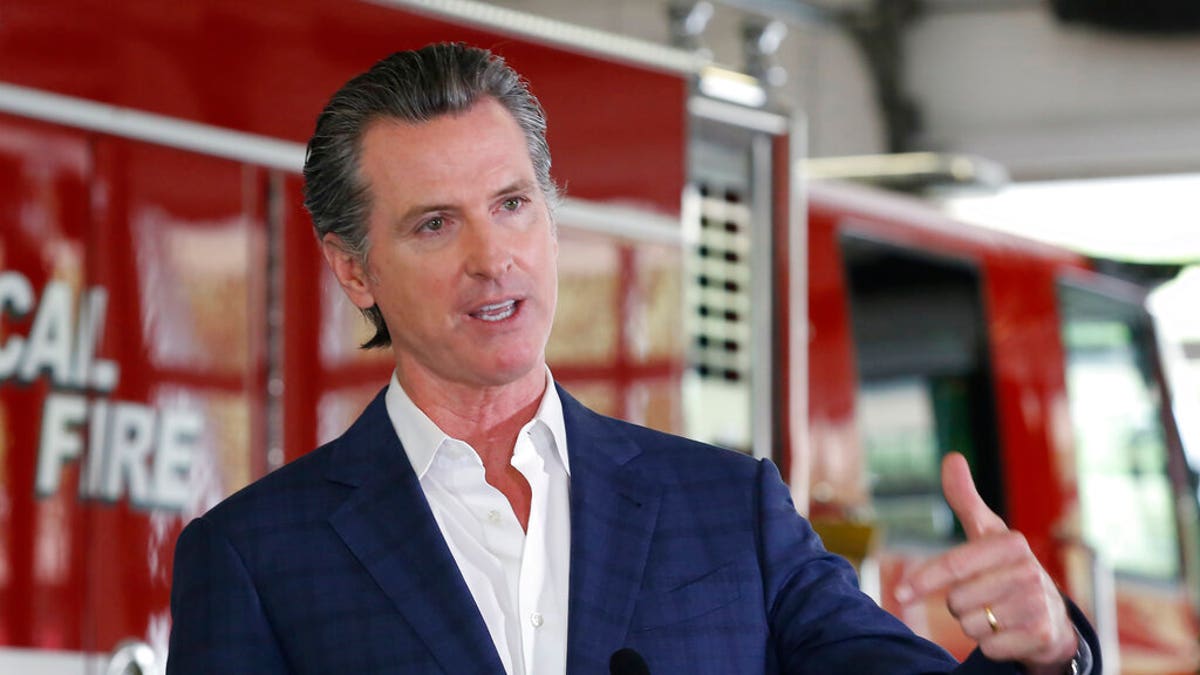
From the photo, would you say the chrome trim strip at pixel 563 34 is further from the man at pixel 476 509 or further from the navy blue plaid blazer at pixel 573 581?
the navy blue plaid blazer at pixel 573 581

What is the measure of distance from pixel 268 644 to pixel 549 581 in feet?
0.88

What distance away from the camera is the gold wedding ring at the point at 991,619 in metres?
1.64

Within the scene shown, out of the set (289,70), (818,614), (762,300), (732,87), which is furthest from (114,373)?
(762,300)

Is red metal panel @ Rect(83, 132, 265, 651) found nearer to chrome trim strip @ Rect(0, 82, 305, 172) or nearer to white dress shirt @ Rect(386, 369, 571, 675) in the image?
chrome trim strip @ Rect(0, 82, 305, 172)

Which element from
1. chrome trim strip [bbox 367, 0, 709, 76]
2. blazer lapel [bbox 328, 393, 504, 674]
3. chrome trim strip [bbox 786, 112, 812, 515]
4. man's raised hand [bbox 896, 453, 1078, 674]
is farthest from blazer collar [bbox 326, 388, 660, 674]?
chrome trim strip [bbox 786, 112, 812, 515]

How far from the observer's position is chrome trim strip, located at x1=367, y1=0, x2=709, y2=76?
3.86 metres

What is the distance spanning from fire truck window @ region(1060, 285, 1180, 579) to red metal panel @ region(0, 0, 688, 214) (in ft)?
10.8

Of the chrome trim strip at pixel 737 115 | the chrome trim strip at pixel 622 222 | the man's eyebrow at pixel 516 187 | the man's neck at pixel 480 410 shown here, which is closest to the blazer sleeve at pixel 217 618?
the man's neck at pixel 480 410

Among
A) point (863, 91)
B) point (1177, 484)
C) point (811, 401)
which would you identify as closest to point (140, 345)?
point (811, 401)

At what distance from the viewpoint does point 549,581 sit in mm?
1981

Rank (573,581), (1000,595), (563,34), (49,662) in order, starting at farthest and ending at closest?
1. (563,34)
2. (49,662)
3. (573,581)
4. (1000,595)

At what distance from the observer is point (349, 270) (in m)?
2.13

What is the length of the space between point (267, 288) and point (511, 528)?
1.63m

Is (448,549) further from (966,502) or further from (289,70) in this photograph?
(289,70)
